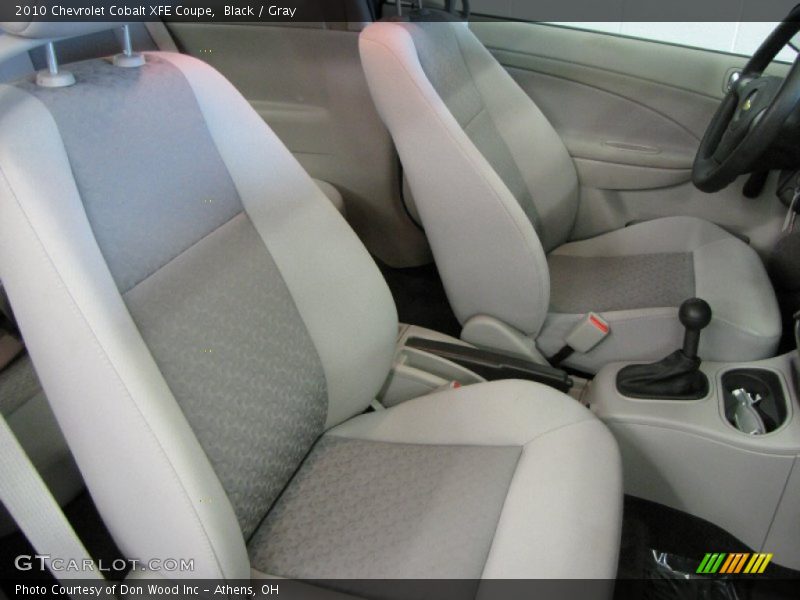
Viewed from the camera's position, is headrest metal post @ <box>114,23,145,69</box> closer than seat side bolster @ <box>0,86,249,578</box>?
No

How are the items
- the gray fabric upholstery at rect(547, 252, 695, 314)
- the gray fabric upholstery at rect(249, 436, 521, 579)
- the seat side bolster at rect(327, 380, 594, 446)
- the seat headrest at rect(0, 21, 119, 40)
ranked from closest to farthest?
the seat headrest at rect(0, 21, 119, 40), the gray fabric upholstery at rect(249, 436, 521, 579), the seat side bolster at rect(327, 380, 594, 446), the gray fabric upholstery at rect(547, 252, 695, 314)

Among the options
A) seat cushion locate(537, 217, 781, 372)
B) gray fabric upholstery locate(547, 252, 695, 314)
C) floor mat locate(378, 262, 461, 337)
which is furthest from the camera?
floor mat locate(378, 262, 461, 337)

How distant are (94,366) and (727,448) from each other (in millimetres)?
929

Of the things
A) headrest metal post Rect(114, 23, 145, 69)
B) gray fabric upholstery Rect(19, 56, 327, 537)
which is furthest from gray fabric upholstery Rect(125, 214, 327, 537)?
headrest metal post Rect(114, 23, 145, 69)

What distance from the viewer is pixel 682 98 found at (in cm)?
158

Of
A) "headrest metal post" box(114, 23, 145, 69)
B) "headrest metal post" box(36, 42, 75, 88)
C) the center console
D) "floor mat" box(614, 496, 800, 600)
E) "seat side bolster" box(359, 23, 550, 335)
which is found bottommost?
"floor mat" box(614, 496, 800, 600)

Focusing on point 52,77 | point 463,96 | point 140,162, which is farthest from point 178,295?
point 463,96

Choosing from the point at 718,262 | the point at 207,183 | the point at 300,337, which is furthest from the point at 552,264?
the point at 207,183

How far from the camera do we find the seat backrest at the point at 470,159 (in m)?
1.17

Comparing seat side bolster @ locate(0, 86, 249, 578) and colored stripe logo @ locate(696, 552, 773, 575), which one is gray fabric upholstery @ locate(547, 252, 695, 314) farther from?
seat side bolster @ locate(0, 86, 249, 578)

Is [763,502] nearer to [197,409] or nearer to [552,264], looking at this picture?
[552,264]

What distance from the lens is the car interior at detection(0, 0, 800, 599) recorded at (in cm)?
70

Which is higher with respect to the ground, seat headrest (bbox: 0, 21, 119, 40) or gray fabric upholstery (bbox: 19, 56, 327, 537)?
seat headrest (bbox: 0, 21, 119, 40)

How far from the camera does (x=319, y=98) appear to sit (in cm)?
177
